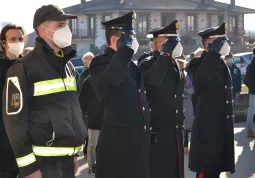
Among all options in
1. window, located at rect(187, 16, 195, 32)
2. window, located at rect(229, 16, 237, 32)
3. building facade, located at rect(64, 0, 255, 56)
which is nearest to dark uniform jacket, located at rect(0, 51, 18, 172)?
building facade, located at rect(64, 0, 255, 56)

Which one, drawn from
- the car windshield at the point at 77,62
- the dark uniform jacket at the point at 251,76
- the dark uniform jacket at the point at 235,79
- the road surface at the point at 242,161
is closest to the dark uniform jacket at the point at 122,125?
the road surface at the point at 242,161

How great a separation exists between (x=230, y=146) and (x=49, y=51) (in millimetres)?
3269

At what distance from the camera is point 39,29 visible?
429 cm

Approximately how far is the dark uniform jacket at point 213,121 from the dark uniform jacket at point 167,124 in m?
0.81

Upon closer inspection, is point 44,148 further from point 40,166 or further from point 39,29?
point 39,29

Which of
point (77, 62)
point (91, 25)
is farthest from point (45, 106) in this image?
point (91, 25)

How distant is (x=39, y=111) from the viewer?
4.05m

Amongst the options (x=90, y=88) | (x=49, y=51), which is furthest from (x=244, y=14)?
(x=49, y=51)

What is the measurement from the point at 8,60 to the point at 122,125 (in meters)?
1.44

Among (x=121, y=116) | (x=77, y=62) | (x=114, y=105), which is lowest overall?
(x=77, y=62)

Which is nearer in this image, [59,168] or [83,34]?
[59,168]

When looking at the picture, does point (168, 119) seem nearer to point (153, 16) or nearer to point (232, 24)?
point (153, 16)

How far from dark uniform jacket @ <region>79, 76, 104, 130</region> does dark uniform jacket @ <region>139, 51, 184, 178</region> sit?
102 inches

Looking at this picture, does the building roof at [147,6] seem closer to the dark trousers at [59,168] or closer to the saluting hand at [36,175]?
the dark trousers at [59,168]
